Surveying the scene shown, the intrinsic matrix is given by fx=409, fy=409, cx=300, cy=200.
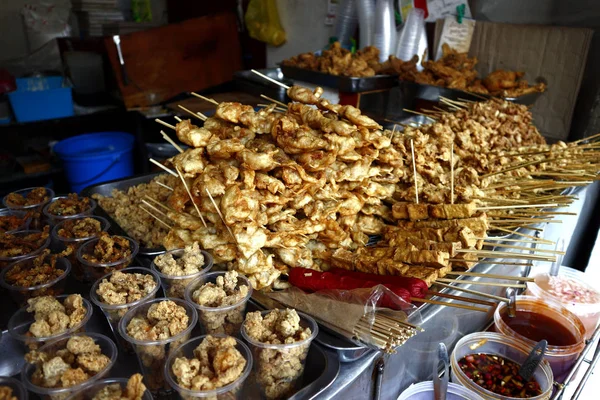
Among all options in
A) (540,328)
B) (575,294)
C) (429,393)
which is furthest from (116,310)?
(575,294)

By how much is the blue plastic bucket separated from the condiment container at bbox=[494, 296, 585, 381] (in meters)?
4.55

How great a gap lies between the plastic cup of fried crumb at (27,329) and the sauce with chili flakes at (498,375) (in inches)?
68.4

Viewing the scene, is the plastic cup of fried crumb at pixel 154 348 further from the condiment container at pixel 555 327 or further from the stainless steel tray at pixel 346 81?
the stainless steel tray at pixel 346 81

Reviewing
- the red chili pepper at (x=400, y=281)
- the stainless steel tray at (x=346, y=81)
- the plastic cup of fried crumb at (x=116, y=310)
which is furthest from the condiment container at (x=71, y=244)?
the stainless steel tray at (x=346, y=81)

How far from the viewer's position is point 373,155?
7.44 ft

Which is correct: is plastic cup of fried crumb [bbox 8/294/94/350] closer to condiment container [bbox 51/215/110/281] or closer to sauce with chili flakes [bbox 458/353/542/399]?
condiment container [bbox 51/215/110/281]

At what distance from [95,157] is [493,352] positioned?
4594 mm

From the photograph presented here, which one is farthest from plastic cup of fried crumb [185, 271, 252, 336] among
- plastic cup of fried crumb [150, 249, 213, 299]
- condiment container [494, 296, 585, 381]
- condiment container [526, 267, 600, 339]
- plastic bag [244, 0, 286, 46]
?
plastic bag [244, 0, 286, 46]

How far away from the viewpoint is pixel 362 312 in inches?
66.9

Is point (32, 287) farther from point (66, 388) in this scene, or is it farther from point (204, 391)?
point (204, 391)

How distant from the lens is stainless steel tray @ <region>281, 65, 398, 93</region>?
4.21 m

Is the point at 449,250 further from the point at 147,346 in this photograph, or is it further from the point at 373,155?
the point at 147,346

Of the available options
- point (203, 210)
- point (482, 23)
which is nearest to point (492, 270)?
point (203, 210)

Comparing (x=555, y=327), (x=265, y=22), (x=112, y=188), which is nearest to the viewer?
(x=555, y=327)
